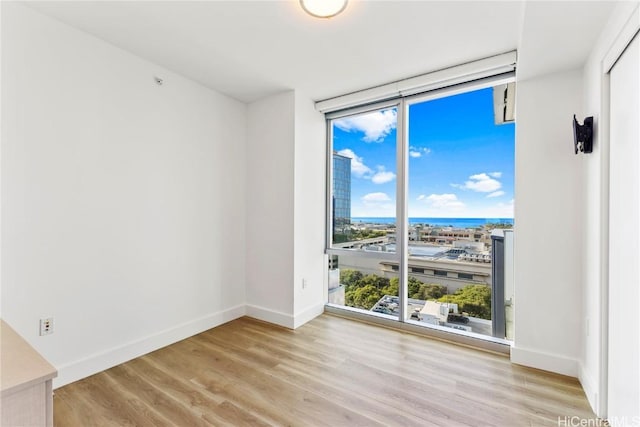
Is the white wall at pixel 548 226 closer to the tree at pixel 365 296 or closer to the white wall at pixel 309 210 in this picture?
the tree at pixel 365 296

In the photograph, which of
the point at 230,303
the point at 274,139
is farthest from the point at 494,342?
the point at 274,139

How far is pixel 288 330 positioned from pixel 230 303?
2.46ft

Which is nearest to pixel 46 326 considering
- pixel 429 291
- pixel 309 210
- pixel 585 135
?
pixel 309 210

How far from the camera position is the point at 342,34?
215 cm

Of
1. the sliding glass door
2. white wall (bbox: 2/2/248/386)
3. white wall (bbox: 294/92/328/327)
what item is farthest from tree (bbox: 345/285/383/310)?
white wall (bbox: 2/2/248/386)

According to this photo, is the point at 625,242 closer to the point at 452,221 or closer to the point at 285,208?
the point at 452,221

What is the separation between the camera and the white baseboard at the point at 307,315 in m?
3.11

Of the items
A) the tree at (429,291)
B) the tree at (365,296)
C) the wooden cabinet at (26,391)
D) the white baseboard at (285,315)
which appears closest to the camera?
the wooden cabinet at (26,391)

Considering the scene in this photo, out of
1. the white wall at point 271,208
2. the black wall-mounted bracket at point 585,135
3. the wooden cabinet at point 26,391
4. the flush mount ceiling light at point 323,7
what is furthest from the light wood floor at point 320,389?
the flush mount ceiling light at point 323,7

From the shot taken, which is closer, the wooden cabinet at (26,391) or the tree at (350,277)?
the wooden cabinet at (26,391)

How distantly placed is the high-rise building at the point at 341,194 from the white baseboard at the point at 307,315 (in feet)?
2.96

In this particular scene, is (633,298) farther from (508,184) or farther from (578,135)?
(508,184)

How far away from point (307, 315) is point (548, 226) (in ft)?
7.76

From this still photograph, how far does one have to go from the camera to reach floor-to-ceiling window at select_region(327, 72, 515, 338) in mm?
2750
